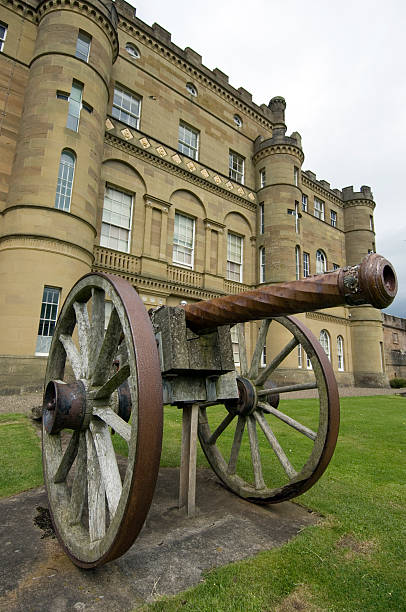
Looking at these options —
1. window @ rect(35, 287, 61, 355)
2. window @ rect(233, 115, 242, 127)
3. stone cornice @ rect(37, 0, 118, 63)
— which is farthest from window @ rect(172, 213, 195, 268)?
window @ rect(233, 115, 242, 127)

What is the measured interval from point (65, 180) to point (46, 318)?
4586 millimetres

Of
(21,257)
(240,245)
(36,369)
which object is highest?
(240,245)

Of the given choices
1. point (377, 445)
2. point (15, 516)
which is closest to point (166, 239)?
point (377, 445)

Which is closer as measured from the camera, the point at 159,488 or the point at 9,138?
the point at 159,488

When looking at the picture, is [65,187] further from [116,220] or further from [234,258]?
[234,258]

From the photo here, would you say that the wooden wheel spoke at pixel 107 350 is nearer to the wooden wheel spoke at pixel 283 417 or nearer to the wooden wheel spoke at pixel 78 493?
the wooden wheel spoke at pixel 78 493

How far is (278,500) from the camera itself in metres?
3.06

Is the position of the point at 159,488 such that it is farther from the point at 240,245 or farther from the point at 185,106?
the point at 185,106

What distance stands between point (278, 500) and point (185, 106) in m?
18.0

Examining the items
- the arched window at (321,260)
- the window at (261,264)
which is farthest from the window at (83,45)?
the arched window at (321,260)

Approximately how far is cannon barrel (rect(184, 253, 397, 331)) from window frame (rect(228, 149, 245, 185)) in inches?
683

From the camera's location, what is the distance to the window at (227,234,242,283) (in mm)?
17469

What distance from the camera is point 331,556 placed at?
2.37 metres

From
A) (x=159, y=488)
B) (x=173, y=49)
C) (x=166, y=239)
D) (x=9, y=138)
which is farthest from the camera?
(x=173, y=49)
